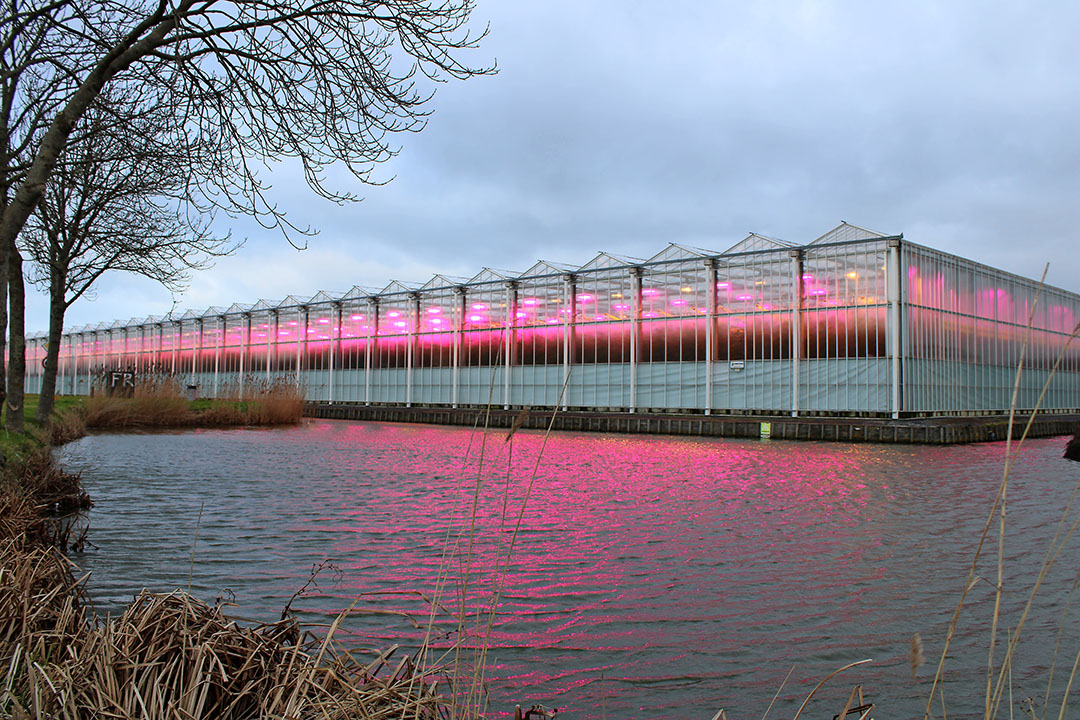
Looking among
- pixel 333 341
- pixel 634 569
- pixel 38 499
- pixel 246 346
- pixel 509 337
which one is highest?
pixel 246 346

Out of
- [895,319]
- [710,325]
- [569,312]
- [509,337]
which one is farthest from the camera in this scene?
[509,337]

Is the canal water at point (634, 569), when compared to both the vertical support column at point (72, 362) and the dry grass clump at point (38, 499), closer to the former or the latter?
the dry grass clump at point (38, 499)

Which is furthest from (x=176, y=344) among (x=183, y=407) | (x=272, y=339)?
(x=183, y=407)

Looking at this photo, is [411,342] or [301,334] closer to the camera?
[411,342]

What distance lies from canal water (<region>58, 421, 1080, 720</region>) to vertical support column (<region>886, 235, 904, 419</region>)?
501 inches

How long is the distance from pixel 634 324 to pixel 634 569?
28.0m

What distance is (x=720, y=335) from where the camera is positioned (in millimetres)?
31984

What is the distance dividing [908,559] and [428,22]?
6.74 m

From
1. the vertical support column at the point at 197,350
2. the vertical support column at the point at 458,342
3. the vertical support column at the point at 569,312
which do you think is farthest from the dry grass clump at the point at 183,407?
the vertical support column at the point at 197,350

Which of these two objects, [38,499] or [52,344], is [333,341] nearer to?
[52,344]

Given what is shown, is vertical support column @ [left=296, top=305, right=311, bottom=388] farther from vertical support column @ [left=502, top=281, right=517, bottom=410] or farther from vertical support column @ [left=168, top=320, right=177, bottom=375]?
vertical support column @ [left=502, top=281, right=517, bottom=410]

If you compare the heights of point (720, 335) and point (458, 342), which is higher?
point (458, 342)

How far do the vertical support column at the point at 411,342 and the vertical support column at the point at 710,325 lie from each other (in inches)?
712

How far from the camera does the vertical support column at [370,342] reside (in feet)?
152
